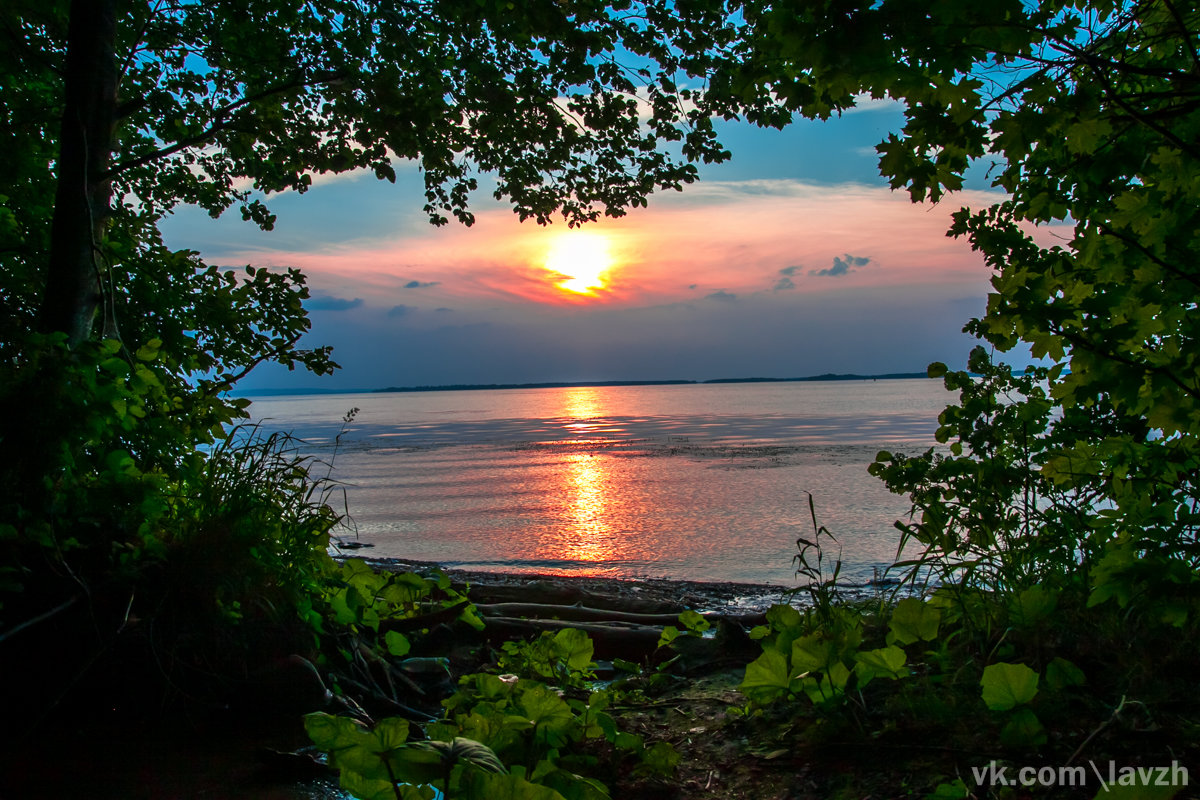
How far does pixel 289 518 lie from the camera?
13.4ft

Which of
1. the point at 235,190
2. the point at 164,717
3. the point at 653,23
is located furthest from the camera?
the point at 235,190

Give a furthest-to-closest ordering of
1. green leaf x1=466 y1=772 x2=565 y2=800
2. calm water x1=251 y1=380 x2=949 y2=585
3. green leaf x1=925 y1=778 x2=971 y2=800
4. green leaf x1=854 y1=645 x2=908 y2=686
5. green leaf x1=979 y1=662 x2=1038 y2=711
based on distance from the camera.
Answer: calm water x1=251 y1=380 x2=949 y2=585, green leaf x1=854 y1=645 x2=908 y2=686, green leaf x1=979 y1=662 x2=1038 y2=711, green leaf x1=925 y1=778 x2=971 y2=800, green leaf x1=466 y1=772 x2=565 y2=800

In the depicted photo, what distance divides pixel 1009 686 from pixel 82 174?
5.27 meters

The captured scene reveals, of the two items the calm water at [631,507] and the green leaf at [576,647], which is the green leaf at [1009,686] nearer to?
the green leaf at [576,647]

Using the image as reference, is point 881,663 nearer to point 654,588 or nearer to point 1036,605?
point 1036,605

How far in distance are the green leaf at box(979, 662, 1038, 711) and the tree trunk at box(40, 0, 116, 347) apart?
15.5ft

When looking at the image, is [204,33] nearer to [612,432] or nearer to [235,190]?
[235,190]

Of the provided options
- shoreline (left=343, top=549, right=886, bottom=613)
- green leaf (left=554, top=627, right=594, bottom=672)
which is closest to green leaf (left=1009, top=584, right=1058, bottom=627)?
green leaf (left=554, top=627, right=594, bottom=672)

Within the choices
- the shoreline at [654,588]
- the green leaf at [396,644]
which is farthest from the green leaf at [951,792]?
the shoreline at [654,588]

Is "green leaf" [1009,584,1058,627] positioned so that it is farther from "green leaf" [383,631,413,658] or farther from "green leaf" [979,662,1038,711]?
"green leaf" [383,631,413,658]

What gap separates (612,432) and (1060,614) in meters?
43.5

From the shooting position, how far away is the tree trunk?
4188 millimetres

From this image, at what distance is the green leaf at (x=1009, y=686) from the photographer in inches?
83.5

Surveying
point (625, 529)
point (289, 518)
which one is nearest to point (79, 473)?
point (289, 518)
